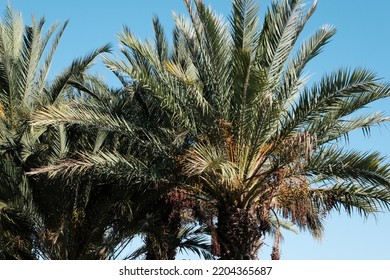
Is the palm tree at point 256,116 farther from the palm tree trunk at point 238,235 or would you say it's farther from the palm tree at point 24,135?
the palm tree at point 24,135

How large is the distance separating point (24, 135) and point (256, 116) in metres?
5.68

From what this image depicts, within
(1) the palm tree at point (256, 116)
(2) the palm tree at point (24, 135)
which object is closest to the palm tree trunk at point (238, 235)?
(1) the palm tree at point (256, 116)

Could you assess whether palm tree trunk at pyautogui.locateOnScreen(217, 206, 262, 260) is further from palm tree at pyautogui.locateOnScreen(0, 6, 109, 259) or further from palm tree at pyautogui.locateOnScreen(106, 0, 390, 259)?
palm tree at pyautogui.locateOnScreen(0, 6, 109, 259)

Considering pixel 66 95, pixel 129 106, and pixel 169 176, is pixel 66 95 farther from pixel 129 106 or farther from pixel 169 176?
pixel 169 176

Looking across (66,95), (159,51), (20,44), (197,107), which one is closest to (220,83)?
(197,107)

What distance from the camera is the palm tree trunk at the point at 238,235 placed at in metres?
13.5

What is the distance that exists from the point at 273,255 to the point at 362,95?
360 cm

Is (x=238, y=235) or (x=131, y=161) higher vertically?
(x=131, y=161)

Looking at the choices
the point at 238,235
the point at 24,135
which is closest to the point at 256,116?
the point at 238,235

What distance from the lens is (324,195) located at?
584 inches

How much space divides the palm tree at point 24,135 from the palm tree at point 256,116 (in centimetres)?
299

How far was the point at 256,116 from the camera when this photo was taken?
13484 mm

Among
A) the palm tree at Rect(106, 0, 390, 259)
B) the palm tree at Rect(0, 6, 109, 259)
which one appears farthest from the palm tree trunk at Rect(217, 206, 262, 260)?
the palm tree at Rect(0, 6, 109, 259)

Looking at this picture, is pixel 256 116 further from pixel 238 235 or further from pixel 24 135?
pixel 24 135
